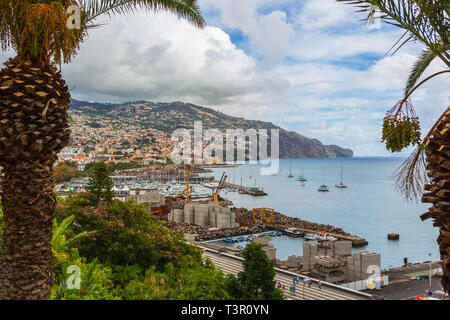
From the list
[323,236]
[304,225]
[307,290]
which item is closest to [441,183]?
[307,290]

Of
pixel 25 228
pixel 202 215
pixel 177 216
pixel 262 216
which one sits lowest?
pixel 262 216

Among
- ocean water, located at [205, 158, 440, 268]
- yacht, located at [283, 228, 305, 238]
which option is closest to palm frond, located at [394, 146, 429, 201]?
ocean water, located at [205, 158, 440, 268]

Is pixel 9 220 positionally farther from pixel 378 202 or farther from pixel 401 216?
pixel 378 202

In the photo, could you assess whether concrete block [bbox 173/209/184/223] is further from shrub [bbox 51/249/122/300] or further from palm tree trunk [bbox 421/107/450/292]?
palm tree trunk [bbox 421/107/450/292]

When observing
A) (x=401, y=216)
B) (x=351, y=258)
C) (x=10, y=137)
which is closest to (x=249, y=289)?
(x=10, y=137)

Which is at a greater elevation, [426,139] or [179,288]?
[426,139]

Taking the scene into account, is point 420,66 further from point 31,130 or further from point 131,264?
point 131,264

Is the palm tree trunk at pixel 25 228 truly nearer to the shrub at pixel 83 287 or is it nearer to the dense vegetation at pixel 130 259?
the shrub at pixel 83 287
